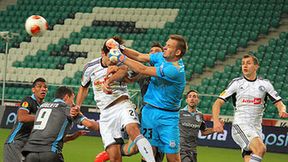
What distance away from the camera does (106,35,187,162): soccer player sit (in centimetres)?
880

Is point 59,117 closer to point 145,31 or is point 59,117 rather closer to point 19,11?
point 145,31

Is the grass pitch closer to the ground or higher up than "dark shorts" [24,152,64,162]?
higher up

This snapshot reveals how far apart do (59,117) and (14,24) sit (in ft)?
74.5

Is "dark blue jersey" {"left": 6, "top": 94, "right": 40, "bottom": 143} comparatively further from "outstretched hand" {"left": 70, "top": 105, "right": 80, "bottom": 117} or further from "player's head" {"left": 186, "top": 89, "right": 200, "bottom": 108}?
"player's head" {"left": 186, "top": 89, "right": 200, "bottom": 108}

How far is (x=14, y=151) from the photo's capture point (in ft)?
31.2

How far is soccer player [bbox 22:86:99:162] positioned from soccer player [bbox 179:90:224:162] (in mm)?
2813

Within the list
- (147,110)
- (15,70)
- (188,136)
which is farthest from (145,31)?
(147,110)

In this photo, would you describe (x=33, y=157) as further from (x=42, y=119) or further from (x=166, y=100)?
(x=166, y=100)

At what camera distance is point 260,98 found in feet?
34.6

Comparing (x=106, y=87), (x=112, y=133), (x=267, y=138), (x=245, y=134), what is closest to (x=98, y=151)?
(x=267, y=138)

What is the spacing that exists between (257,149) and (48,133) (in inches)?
133

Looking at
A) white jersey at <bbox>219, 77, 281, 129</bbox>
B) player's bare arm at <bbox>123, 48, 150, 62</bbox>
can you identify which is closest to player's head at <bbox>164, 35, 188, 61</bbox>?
player's bare arm at <bbox>123, 48, 150, 62</bbox>

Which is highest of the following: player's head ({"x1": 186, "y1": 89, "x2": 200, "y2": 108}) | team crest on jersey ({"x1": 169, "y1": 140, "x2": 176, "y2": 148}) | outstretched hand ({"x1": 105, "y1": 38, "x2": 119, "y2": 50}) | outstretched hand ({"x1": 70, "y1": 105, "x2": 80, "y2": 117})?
outstretched hand ({"x1": 105, "y1": 38, "x2": 119, "y2": 50})

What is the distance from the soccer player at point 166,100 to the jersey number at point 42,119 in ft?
3.96
